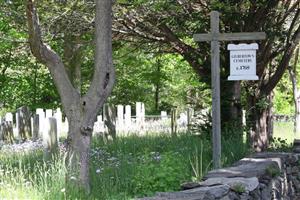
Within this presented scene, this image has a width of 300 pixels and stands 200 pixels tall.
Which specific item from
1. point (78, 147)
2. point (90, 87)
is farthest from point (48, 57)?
point (78, 147)

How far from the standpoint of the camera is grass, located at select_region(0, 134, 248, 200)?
5.59 meters

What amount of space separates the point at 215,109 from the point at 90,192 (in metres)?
2.87

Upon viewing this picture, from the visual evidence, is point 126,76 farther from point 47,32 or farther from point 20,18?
point 20,18

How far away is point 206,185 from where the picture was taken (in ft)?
19.7

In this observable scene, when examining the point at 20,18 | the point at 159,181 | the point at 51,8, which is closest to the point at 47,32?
the point at 51,8

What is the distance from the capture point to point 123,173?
7410mm

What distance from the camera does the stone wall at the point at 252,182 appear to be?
18.4 ft

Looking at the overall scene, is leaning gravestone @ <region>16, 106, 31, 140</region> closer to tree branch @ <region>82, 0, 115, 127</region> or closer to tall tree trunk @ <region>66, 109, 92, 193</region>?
tall tree trunk @ <region>66, 109, 92, 193</region>

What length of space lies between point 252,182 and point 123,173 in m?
1.74

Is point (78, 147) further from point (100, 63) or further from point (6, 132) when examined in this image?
point (6, 132)

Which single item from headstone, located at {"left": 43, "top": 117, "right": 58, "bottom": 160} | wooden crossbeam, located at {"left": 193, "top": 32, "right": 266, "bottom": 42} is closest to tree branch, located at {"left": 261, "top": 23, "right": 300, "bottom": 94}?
wooden crossbeam, located at {"left": 193, "top": 32, "right": 266, "bottom": 42}

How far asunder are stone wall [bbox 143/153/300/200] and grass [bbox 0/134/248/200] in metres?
0.50

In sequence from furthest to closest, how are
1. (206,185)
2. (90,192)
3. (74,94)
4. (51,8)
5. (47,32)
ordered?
(47,32) → (51,8) → (74,94) → (90,192) → (206,185)

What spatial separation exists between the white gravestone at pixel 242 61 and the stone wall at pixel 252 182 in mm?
1268
